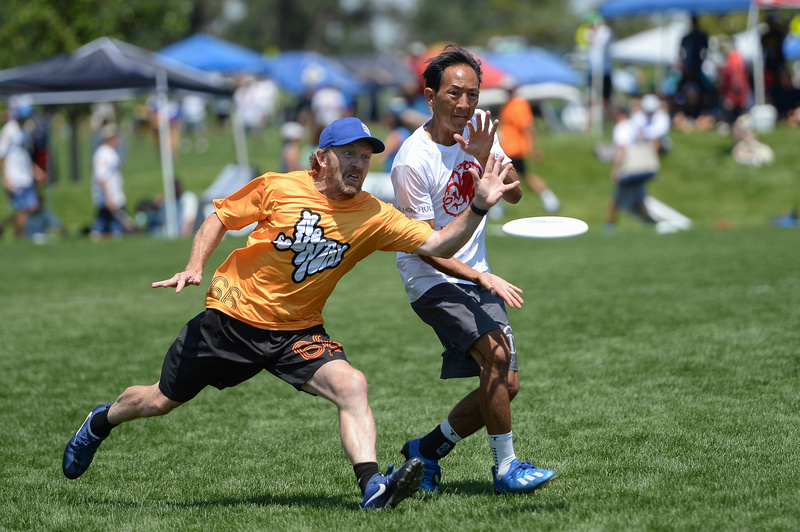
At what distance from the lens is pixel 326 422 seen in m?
6.00

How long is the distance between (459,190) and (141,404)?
1943 mm

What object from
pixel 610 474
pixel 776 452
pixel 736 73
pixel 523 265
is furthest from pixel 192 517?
pixel 736 73

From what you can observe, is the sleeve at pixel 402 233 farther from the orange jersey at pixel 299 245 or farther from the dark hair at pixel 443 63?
the dark hair at pixel 443 63

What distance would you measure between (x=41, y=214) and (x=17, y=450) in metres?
12.9

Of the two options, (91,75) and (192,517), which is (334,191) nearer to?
(192,517)

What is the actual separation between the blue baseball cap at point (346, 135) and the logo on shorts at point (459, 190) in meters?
0.46

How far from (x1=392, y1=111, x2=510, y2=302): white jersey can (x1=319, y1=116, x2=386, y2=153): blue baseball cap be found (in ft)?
0.74

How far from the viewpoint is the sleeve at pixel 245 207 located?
14.5 feet

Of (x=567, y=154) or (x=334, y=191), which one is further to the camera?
(x=567, y=154)

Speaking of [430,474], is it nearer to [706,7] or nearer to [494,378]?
[494,378]

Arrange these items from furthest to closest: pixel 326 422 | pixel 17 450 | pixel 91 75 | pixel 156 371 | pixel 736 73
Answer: pixel 736 73 → pixel 91 75 → pixel 156 371 → pixel 326 422 → pixel 17 450

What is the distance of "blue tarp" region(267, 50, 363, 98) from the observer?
37125 millimetres

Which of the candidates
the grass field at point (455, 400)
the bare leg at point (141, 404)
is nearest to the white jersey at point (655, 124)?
the grass field at point (455, 400)

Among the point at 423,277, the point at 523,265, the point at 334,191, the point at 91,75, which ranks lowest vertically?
the point at 523,265
